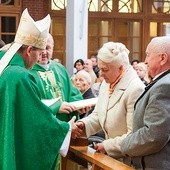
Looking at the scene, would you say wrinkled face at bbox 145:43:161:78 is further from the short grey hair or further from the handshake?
the handshake

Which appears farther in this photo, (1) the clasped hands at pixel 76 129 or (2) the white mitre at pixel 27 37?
(1) the clasped hands at pixel 76 129

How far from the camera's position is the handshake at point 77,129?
146 inches

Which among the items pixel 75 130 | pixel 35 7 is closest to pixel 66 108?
pixel 75 130

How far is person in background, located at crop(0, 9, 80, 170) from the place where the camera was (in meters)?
3.38

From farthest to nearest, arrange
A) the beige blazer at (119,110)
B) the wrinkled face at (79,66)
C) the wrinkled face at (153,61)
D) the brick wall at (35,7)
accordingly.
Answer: the brick wall at (35,7) → the wrinkled face at (79,66) → the beige blazer at (119,110) → the wrinkled face at (153,61)

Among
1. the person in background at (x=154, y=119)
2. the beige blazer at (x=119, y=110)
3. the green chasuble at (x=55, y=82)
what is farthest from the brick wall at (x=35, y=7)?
the person in background at (x=154, y=119)

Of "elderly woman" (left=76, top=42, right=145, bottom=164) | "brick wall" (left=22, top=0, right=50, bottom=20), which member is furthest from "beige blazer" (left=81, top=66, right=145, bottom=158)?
"brick wall" (left=22, top=0, right=50, bottom=20)

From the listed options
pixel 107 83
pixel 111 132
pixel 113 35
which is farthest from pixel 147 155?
pixel 113 35

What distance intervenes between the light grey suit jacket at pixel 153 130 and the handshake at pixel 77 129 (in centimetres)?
78

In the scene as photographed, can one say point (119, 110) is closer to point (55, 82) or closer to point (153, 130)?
point (153, 130)

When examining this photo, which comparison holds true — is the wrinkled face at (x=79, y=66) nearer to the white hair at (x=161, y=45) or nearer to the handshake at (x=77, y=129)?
the handshake at (x=77, y=129)

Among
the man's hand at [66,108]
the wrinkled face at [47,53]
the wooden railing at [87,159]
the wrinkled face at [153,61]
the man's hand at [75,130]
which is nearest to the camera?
the wrinkled face at [153,61]

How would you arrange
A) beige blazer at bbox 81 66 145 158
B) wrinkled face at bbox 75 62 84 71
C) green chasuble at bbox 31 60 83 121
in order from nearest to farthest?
beige blazer at bbox 81 66 145 158 → green chasuble at bbox 31 60 83 121 → wrinkled face at bbox 75 62 84 71

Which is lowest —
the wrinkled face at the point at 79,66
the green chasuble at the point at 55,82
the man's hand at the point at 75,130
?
the man's hand at the point at 75,130
